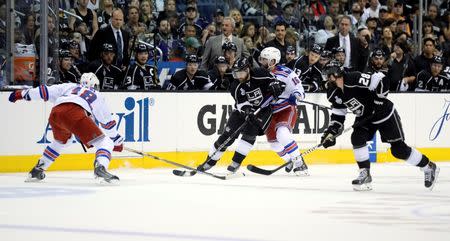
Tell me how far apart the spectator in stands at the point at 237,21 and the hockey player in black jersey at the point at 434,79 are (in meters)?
2.38

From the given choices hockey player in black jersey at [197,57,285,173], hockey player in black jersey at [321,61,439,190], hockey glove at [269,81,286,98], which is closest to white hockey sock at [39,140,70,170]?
hockey player in black jersey at [197,57,285,173]

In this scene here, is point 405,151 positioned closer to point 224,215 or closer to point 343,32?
point 224,215

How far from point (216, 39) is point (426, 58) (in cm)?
301

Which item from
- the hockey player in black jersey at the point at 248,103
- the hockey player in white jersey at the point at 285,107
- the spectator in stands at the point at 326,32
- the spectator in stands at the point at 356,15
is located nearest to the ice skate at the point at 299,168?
the hockey player in white jersey at the point at 285,107

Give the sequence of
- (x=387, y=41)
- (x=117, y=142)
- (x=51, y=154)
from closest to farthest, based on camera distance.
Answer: (x=117, y=142), (x=51, y=154), (x=387, y=41)

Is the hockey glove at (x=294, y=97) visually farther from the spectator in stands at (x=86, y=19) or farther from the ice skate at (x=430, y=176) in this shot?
the spectator in stands at (x=86, y=19)

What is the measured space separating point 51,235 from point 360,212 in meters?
2.36

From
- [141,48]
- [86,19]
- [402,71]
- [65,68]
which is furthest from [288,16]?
[65,68]

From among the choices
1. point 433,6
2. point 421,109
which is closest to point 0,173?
point 421,109

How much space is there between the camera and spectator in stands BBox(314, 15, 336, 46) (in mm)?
13562

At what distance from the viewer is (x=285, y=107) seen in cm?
1083

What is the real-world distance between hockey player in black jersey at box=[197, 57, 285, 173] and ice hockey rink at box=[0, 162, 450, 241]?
357 mm

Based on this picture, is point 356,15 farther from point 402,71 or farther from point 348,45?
point 348,45

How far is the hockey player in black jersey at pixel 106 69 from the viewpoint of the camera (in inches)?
456
